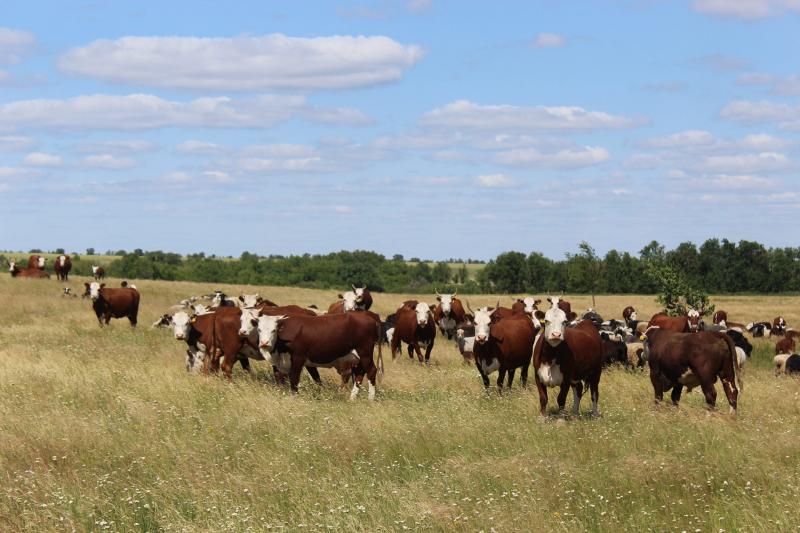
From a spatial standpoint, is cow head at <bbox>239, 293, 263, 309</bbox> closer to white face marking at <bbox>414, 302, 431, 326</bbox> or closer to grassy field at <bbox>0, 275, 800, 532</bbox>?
white face marking at <bbox>414, 302, 431, 326</bbox>

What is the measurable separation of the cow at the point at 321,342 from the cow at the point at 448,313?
7.76 meters

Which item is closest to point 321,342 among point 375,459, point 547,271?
point 375,459

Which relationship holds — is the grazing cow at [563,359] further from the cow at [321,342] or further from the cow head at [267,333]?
the cow head at [267,333]

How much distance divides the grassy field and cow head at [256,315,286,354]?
732 mm

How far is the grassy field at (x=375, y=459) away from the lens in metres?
9.09

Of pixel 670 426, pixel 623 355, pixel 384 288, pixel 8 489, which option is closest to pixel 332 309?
pixel 623 355

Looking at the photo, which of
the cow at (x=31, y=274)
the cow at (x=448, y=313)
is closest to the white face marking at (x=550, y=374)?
the cow at (x=448, y=313)

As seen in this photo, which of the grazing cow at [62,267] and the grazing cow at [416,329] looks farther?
the grazing cow at [62,267]

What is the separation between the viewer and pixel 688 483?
32.6 feet

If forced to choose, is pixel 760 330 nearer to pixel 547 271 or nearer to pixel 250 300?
pixel 250 300

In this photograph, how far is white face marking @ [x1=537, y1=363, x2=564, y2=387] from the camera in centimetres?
1395

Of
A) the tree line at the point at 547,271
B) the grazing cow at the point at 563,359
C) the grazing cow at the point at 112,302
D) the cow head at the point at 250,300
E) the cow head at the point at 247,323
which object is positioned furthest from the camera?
the tree line at the point at 547,271

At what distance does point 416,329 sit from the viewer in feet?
78.0

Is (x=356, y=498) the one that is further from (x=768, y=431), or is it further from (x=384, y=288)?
(x=384, y=288)
